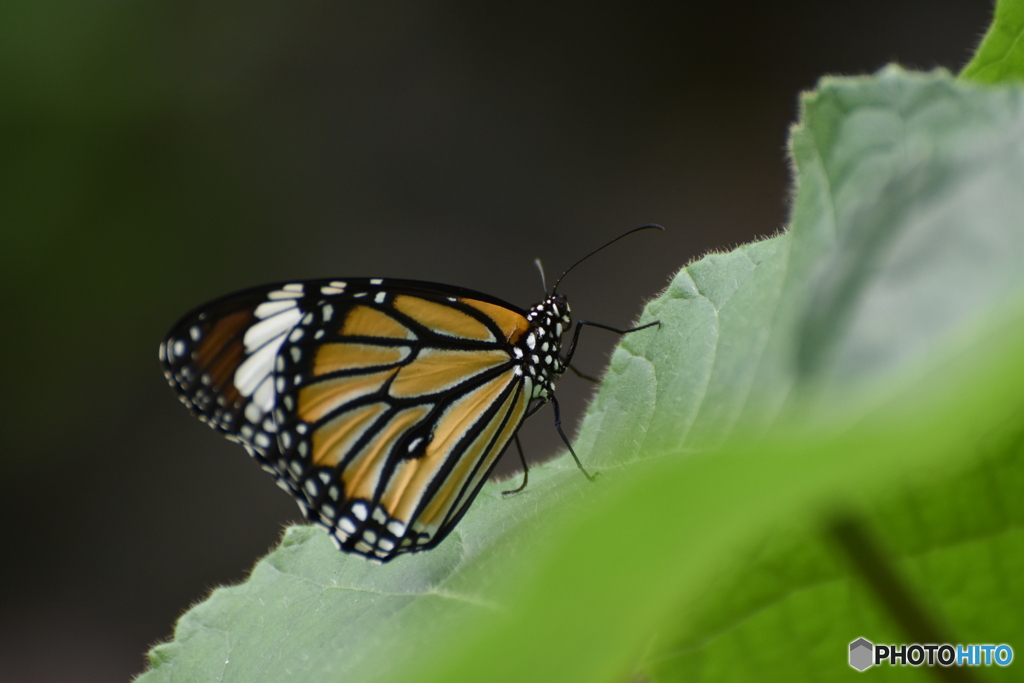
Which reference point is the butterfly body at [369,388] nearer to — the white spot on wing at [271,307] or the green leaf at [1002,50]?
the white spot on wing at [271,307]

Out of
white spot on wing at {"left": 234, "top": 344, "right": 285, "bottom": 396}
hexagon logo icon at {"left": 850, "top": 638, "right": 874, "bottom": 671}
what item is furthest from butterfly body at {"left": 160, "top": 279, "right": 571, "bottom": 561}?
hexagon logo icon at {"left": 850, "top": 638, "right": 874, "bottom": 671}

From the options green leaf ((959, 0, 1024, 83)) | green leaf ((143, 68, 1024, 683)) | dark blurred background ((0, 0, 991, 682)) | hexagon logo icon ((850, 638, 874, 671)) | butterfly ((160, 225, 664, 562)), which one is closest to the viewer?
green leaf ((143, 68, 1024, 683))

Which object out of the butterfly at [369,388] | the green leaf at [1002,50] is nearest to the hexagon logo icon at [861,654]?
the green leaf at [1002,50]

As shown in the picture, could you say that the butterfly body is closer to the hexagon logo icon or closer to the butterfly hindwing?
the butterfly hindwing

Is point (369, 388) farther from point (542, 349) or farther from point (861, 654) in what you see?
point (861, 654)

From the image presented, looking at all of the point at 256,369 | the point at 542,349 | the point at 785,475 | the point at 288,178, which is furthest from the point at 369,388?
the point at 288,178

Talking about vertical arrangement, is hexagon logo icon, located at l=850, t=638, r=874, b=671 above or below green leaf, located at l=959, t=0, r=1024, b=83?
below

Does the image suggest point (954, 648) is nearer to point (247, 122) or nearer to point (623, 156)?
point (623, 156)
